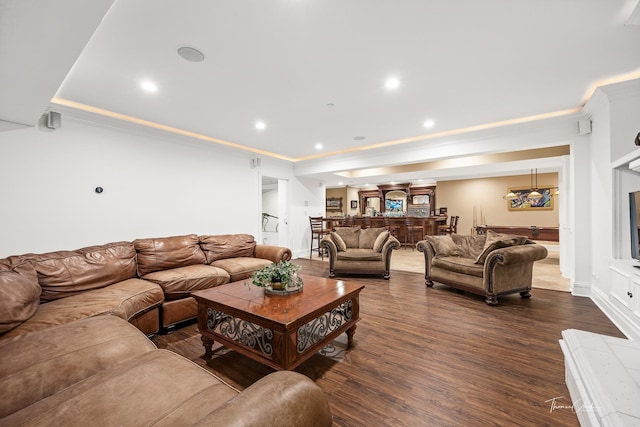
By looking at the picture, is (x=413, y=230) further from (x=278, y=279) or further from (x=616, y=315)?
(x=278, y=279)

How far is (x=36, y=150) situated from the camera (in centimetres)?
294

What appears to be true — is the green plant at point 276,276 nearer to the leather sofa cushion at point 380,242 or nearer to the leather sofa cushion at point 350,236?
the leather sofa cushion at point 380,242

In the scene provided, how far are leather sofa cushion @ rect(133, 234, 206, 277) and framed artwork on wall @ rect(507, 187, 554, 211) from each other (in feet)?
31.2

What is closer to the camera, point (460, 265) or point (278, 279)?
point (278, 279)

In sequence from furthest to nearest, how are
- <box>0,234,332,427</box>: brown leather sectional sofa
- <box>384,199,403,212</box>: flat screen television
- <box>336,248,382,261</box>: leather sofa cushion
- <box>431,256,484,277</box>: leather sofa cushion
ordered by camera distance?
1. <box>384,199,403,212</box>: flat screen television
2. <box>336,248,382,261</box>: leather sofa cushion
3. <box>431,256,484,277</box>: leather sofa cushion
4. <box>0,234,332,427</box>: brown leather sectional sofa

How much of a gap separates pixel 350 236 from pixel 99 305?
3963 mm

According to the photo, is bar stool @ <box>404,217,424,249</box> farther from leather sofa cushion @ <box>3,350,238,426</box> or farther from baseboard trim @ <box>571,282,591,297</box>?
leather sofa cushion @ <box>3,350,238,426</box>

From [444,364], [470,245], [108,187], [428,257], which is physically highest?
[108,187]

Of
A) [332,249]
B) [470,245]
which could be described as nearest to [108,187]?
[332,249]

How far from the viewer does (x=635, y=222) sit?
2299mm

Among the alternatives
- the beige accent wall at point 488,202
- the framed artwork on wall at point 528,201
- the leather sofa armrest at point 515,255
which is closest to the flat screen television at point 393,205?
the beige accent wall at point 488,202

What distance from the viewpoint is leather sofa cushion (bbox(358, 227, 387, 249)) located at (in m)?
5.03

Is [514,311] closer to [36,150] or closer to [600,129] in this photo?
[600,129]

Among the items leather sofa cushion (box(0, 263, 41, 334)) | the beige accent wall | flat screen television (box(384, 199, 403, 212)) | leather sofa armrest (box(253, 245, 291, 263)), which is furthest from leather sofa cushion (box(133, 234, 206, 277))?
the beige accent wall
